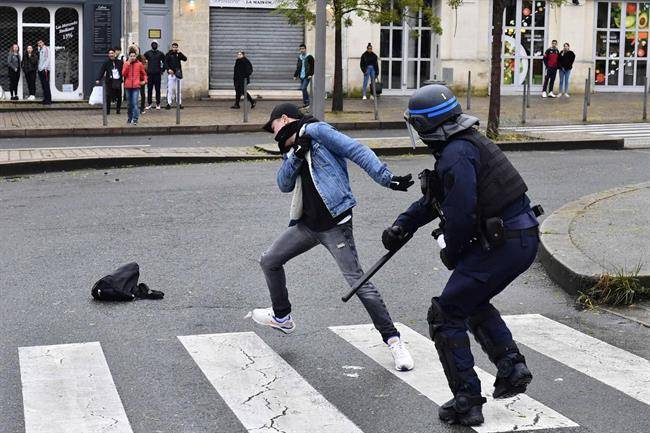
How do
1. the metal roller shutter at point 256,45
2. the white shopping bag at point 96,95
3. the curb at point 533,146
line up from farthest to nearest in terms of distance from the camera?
the metal roller shutter at point 256,45 < the white shopping bag at point 96,95 < the curb at point 533,146

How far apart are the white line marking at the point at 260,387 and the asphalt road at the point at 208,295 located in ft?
0.30

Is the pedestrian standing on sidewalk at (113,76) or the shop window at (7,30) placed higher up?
the shop window at (7,30)

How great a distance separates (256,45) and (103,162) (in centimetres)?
1796

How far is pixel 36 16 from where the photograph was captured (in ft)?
106

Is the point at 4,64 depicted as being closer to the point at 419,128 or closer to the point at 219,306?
the point at 219,306

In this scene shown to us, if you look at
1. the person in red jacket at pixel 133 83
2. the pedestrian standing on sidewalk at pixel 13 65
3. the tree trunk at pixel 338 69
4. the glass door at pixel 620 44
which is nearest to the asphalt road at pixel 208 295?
the person in red jacket at pixel 133 83

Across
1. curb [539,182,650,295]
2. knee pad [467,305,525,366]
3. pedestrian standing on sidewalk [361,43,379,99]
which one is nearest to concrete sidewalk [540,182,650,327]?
curb [539,182,650,295]

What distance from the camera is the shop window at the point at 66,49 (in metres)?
32.8

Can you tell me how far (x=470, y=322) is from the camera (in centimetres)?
640

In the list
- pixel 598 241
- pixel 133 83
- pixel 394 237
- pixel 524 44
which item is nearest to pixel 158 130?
pixel 133 83

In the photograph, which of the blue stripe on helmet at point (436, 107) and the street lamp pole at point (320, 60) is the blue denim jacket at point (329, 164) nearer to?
the blue stripe on helmet at point (436, 107)

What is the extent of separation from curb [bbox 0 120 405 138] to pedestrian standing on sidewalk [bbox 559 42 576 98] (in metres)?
11.3

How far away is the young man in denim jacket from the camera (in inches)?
289

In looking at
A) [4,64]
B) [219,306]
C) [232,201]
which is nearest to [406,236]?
[219,306]
